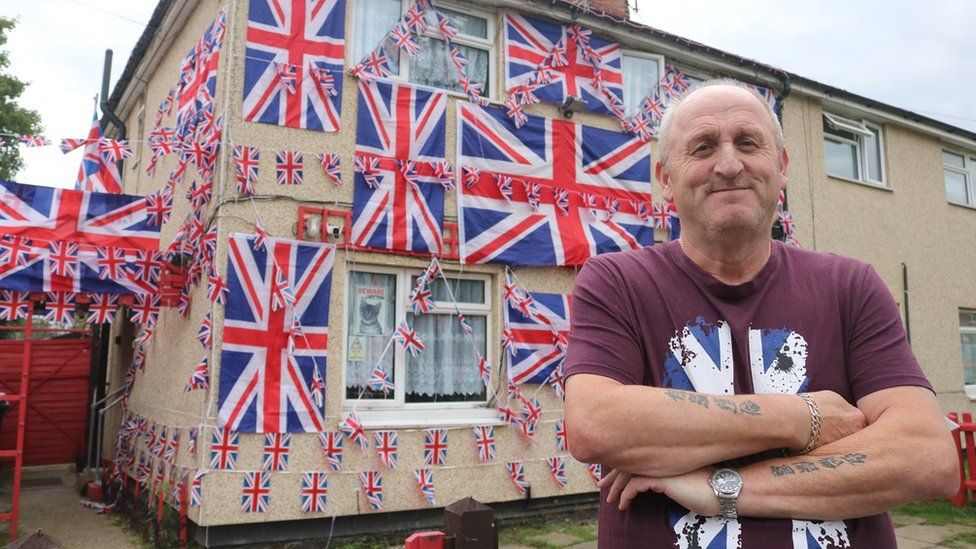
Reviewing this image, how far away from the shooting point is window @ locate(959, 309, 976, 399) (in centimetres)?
1237

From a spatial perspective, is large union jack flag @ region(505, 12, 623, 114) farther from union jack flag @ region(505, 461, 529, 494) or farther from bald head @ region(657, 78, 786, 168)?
bald head @ region(657, 78, 786, 168)

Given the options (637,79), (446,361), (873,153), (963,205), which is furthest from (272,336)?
(963,205)

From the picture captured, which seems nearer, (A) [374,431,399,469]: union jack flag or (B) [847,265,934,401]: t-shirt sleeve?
(B) [847,265,934,401]: t-shirt sleeve

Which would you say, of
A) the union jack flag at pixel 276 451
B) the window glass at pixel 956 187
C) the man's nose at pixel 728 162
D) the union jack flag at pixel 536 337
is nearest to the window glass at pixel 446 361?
the union jack flag at pixel 536 337

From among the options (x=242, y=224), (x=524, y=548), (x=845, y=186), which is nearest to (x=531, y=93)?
(x=242, y=224)

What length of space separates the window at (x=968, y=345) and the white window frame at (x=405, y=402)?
9.86 meters

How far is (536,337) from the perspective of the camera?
7.14 m

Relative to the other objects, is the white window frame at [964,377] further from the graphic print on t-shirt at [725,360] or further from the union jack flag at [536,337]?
the graphic print on t-shirt at [725,360]

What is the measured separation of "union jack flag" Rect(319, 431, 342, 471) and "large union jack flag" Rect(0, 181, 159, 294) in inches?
91.3

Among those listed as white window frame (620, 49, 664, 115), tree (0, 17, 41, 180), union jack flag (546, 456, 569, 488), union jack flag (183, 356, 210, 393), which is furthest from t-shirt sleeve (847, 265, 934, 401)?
tree (0, 17, 41, 180)

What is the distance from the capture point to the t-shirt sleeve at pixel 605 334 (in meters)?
1.54

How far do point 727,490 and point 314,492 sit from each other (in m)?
5.12

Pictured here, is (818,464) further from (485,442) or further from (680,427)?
(485,442)

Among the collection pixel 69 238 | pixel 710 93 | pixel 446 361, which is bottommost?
pixel 446 361
